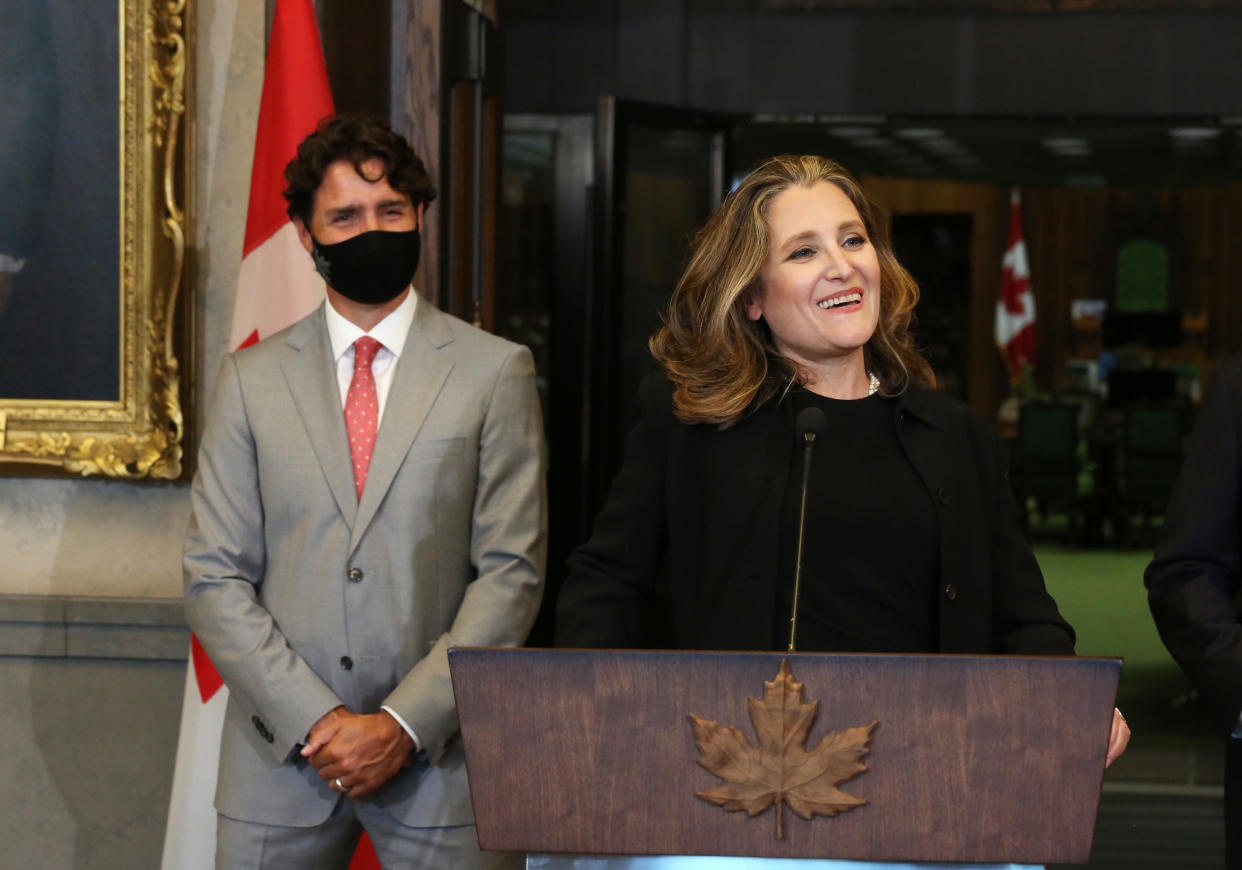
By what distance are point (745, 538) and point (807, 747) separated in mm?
593

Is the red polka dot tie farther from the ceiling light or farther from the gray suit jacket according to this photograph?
the ceiling light

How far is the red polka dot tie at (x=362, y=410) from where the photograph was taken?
2457 millimetres

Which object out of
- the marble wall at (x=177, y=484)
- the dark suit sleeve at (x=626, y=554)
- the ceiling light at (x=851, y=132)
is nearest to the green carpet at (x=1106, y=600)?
the ceiling light at (x=851, y=132)

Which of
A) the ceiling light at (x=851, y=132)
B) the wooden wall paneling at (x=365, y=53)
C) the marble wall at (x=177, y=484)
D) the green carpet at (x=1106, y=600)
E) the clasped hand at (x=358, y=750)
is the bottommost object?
the green carpet at (x=1106, y=600)

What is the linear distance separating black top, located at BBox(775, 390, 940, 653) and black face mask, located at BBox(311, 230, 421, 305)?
0.83 metres

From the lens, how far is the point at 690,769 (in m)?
1.43

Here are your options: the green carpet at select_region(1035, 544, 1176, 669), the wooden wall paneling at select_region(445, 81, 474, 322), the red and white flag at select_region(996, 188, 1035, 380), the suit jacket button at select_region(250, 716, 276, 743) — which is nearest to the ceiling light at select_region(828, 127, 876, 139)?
the green carpet at select_region(1035, 544, 1176, 669)

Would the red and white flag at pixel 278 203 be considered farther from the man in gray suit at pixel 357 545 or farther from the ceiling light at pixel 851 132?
the ceiling light at pixel 851 132

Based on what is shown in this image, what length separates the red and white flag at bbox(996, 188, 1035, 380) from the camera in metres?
17.0

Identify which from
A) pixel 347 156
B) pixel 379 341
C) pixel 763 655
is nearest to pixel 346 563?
pixel 379 341

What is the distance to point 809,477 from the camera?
76.8 inches

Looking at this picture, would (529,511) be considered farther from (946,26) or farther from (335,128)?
(946,26)

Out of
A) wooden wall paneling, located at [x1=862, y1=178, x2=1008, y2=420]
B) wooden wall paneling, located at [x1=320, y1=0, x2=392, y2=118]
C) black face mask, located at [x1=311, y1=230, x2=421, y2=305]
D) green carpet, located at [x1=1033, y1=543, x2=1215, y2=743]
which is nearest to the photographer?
black face mask, located at [x1=311, y1=230, x2=421, y2=305]

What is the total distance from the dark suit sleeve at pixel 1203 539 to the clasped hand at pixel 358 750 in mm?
1160
